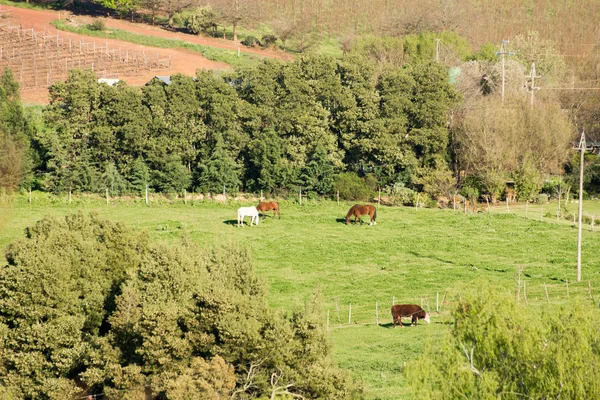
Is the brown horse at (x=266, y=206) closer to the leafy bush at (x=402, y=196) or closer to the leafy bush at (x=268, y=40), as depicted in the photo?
the leafy bush at (x=402, y=196)

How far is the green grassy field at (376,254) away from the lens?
30688 millimetres

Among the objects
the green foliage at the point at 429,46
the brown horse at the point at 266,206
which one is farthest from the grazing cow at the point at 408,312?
the green foliage at the point at 429,46

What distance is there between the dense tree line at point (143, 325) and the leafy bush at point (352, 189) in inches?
994

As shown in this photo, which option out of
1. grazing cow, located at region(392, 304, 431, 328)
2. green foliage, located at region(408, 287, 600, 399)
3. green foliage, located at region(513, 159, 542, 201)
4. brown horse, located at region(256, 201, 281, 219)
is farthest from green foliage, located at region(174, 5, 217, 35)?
green foliage, located at region(408, 287, 600, 399)

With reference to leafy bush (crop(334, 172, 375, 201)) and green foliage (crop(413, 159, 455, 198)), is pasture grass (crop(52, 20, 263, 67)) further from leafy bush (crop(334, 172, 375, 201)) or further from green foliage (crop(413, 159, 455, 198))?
green foliage (crop(413, 159, 455, 198))

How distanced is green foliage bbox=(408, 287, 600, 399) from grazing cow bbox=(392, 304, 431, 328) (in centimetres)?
1119

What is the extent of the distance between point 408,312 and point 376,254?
10719 millimetres

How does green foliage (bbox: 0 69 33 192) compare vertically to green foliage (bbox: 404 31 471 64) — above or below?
below

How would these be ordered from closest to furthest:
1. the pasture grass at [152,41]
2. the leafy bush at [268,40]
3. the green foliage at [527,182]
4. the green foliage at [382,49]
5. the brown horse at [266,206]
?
1. the brown horse at [266,206]
2. the green foliage at [527,182]
3. the green foliage at [382,49]
4. the pasture grass at [152,41]
5. the leafy bush at [268,40]

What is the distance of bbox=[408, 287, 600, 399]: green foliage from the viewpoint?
721 inches

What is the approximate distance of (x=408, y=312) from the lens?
105ft

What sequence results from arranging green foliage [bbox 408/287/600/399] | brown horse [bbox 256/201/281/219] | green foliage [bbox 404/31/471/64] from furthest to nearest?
green foliage [bbox 404/31/471/64]
brown horse [bbox 256/201/281/219]
green foliage [bbox 408/287/600/399]

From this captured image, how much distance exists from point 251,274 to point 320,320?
4629 millimetres

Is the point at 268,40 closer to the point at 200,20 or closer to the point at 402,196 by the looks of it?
the point at 200,20
